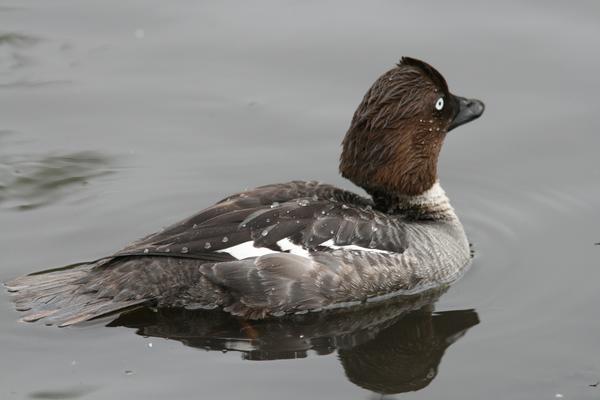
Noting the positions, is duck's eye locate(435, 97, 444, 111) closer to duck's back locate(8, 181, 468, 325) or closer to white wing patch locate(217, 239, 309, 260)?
duck's back locate(8, 181, 468, 325)

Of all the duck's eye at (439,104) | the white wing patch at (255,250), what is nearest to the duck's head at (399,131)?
the duck's eye at (439,104)

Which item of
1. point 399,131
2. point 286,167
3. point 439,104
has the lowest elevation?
point 286,167

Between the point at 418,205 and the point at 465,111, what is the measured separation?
2.82ft

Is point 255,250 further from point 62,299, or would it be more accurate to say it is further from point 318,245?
point 62,299

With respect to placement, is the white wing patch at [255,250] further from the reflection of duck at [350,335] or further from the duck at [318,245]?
the reflection of duck at [350,335]

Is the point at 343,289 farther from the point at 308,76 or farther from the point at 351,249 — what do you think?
the point at 308,76

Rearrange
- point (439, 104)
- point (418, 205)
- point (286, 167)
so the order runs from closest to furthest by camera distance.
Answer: point (439, 104) → point (418, 205) → point (286, 167)

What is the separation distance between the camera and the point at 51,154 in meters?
10.8

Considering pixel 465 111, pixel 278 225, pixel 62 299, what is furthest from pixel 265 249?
pixel 465 111

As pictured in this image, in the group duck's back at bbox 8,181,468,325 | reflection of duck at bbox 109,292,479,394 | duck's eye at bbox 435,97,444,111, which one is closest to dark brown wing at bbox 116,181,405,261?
duck's back at bbox 8,181,468,325

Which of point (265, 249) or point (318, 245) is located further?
point (318, 245)

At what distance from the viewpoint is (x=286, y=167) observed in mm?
10719

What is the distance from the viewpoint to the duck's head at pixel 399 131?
9258 millimetres

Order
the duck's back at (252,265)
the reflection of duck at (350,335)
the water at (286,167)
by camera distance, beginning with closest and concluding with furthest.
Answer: the water at (286,167) < the reflection of duck at (350,335) < the duck's back at (252,265)
